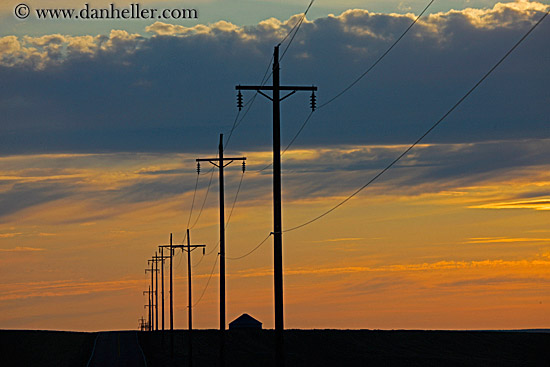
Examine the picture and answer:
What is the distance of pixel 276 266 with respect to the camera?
3167 cm
